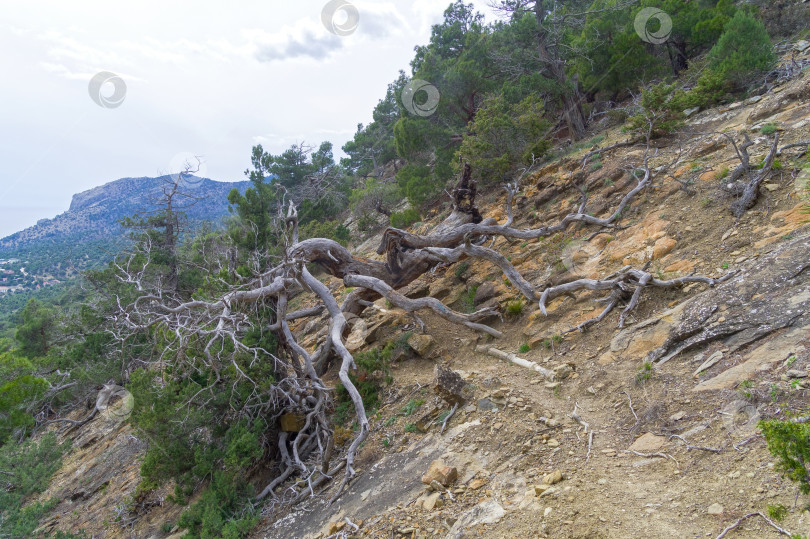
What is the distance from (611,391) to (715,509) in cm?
205

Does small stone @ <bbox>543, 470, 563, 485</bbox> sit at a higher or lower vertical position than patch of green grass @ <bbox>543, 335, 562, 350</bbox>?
higher

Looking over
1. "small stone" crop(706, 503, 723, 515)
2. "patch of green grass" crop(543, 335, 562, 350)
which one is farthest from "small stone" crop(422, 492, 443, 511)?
"patch of green grass" crop(543, 335, 562, 350)

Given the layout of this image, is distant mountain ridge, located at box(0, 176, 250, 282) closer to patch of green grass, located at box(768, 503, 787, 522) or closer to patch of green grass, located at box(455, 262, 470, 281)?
patch of green grass, located at box(455, 262, 470, 281)

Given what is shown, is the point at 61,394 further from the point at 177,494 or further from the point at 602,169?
the point at 602,169

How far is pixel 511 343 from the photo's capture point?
274 inches

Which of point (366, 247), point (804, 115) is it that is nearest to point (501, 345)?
point (804, 115)

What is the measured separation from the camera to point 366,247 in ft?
55.9

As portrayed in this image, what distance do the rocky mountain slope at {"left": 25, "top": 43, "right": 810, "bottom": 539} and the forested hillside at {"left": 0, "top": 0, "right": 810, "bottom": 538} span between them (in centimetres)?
3

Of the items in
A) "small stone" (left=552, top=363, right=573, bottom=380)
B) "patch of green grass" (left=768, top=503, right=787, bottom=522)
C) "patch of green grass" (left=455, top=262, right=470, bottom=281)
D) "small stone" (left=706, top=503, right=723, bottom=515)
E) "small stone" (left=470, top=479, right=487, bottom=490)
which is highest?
"patch of green grass" (left=455, top=262, right=470, bottom=281)

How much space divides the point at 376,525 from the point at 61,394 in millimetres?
15138

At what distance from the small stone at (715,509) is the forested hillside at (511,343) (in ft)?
0.19

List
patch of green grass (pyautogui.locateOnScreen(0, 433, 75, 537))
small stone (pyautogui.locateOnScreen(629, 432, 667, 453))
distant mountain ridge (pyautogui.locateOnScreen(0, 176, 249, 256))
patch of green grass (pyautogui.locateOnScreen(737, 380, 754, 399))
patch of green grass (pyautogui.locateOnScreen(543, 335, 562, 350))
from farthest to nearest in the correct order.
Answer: distant mountain ridge (pyautogui.locateOnScreen(0, 176, 249, 256))
patch of green grass (pyautogui.locateOnScreen(0, 433, 75, 537))
patch of green grass (pyautogui.locateOnScreen(543, 335, 562, 350))
small stone (pyautogui.locateOnScreen(629, 432, 667, 453))
patch of green grass (pyautogui.locateOnScreen(737, 380, 754, 399))

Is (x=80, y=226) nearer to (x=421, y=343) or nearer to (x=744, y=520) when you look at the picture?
(x=421, y=343)

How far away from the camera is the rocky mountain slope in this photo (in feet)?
9.77
